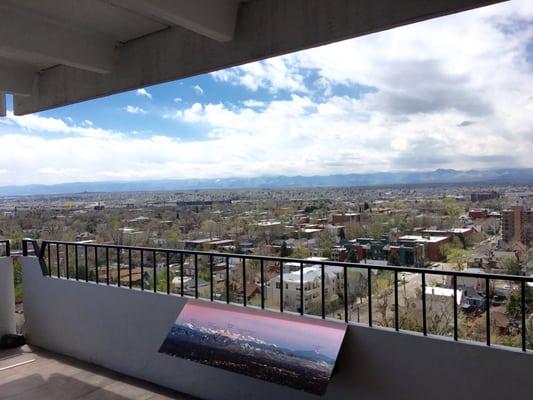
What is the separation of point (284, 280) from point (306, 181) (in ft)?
23.3

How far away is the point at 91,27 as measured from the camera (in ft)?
10.9

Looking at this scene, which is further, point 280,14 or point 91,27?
point 91,27

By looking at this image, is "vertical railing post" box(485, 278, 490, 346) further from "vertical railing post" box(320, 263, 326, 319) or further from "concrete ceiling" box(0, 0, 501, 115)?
"concrete ceiling" box(0, 0, 501, 115)

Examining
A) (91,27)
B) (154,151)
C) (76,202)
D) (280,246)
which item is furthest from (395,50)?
(154,151)

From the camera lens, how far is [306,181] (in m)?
10.2

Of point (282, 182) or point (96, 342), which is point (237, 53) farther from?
point (282, 182)

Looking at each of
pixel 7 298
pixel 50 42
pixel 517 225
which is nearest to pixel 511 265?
pixel 517 225

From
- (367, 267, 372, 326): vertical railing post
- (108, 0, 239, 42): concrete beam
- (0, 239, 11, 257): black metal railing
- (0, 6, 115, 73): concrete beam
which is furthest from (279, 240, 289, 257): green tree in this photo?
(0, 239, 11, 257): black metal railing

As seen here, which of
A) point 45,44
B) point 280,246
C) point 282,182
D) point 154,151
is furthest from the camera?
point 154,151

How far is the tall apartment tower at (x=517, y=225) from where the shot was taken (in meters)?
3.83

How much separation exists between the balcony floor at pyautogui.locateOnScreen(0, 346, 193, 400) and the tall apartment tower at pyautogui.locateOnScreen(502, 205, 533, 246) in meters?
3.38

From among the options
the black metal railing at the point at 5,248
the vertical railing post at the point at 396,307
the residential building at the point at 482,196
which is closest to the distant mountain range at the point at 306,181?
the residential building at the point at 482,196

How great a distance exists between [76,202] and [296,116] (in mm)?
8931

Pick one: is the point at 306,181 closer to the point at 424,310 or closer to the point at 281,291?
the point at 281,291
